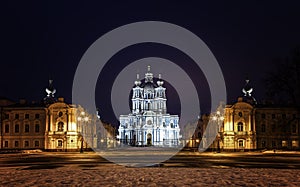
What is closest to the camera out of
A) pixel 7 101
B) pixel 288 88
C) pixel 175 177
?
pixel 175 177

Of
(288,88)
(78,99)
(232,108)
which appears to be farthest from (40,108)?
(288,88)

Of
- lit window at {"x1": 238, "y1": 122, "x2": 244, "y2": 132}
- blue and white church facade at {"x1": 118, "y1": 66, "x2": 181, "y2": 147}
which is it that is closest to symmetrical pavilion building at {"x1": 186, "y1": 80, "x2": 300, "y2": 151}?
lit window at {"x1": 238, "y1": 122, "x2": 244, "y2": 132}

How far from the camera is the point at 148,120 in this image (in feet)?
590

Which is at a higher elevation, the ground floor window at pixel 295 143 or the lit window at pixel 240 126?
the lit window at pixel 240 126

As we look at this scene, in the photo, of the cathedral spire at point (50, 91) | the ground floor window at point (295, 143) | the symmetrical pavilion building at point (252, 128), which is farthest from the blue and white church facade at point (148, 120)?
the ground floor window at point (295, 143)

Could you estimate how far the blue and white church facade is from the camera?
178 meters

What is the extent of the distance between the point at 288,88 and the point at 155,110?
451 feet

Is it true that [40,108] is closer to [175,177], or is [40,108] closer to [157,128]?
[175,177]

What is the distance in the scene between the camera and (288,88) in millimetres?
49281

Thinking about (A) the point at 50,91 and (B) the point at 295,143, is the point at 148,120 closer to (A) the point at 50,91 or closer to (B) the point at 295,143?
(A) the point at 50,91

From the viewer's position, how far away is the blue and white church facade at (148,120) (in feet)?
584

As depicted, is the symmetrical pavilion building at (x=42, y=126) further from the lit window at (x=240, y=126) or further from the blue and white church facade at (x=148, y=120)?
the blue and white church facade at (x=148, y=120)

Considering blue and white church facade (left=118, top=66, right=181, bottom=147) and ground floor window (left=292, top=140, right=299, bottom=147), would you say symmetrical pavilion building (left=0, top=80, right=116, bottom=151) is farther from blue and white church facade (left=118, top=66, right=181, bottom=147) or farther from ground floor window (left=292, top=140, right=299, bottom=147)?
blue and white church facade (left=118, top=66, right=181, bottom=147)

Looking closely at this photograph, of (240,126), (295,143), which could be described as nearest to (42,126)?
(240,126)
